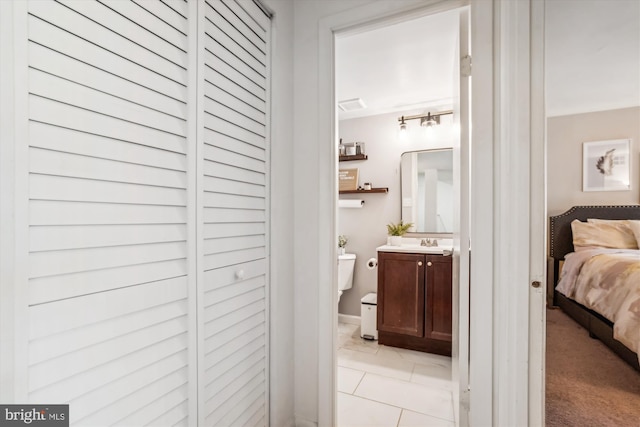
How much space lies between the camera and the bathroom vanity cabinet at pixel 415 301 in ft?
7.90

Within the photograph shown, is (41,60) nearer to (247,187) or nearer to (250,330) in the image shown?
(247,187)

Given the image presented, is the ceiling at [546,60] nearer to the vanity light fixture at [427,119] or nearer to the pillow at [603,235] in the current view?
the vanity light fixture at [427,119]

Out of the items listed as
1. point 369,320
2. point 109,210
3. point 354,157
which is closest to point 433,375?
point 369,320

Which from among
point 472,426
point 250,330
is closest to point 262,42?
point 250,330

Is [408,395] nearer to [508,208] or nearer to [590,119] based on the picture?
[508,208]

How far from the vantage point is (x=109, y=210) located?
0.76 metres

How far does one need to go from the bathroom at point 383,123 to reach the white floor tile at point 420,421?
11 cm

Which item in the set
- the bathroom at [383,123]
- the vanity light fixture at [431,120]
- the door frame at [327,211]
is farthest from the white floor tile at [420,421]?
the vanity light fixture at [431,120]

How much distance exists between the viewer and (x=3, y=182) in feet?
1.87

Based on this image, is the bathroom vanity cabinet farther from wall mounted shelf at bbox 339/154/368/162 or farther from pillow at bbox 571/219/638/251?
pillow at bbox 571/219/638/251

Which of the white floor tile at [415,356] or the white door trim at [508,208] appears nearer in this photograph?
the white door trim at [508,208]

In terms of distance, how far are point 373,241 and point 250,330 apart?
2165 millimetres

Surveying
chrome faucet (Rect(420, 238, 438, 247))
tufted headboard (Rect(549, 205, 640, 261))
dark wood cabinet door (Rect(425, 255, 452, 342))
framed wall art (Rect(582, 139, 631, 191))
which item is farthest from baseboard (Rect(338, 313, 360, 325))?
framed wall art (Rect(582, 139, 631, 191))

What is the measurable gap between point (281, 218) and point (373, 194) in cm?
197
